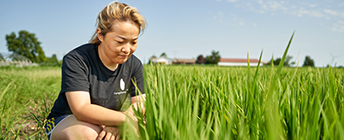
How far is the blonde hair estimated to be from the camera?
1.55m

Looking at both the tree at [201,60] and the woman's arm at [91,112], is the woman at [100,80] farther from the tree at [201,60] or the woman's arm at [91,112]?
the tree at [201,60]

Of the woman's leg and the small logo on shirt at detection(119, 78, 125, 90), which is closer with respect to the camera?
the woman's leg

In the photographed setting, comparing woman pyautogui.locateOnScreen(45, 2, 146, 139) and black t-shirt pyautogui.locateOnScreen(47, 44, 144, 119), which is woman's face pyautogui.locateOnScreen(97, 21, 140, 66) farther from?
black t-shirt pyautogui.locateOnScreen(47, 44, 144, 119)

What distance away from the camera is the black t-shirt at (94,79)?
1.53m

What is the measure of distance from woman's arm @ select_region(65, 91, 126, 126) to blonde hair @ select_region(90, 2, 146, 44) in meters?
0.50

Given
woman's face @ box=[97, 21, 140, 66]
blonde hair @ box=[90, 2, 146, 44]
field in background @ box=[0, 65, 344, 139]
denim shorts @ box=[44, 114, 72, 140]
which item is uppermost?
blonde hair @ box=[90, 2, 146, 44]

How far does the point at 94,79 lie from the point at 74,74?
0.20 metres

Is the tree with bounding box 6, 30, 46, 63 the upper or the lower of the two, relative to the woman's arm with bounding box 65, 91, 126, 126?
upper

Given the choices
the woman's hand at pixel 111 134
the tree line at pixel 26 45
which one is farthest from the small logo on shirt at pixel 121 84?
the tree line at pixel 26 45

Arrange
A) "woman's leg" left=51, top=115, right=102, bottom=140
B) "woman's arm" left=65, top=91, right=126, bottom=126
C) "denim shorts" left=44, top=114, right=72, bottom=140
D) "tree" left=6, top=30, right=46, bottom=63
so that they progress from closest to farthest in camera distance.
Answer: "woman's arm" left=65, top=91, right=126, bottom=126 < "woman's leg" left=51, top=115, right=102, bottom=140 < "denim shorts" left=44, top=114, right=72, bottom=140 < "tree" left=6, top=30, right=46, bottom=63

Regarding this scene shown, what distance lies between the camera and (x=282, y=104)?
1.03m

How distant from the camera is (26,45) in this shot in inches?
1833

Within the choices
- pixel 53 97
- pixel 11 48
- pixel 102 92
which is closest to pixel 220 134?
pixel 102 92

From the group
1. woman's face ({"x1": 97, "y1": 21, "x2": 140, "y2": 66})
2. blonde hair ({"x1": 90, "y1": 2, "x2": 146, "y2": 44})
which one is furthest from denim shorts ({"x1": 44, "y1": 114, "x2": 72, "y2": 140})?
blonde hair ({"x1": 90, "y1": 2, "x2": 146, "y2": 44})
